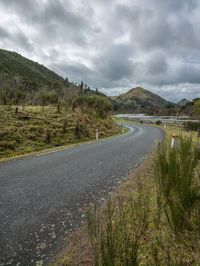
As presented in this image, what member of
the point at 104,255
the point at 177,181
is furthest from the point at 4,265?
the point at 177,181

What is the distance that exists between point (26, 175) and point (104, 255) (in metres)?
5.13

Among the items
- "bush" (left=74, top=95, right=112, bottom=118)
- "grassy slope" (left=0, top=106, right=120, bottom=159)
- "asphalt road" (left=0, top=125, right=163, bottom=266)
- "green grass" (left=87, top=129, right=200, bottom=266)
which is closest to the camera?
"green grass" (left=87, top=129, right=200, bottom=266)

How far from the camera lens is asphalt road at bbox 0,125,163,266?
292 cm

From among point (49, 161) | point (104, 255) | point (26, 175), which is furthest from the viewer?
point (49, 161)

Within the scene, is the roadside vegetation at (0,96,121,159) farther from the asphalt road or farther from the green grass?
the green grass

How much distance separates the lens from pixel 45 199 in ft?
15.0

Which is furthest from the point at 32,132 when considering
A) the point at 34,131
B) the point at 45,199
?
the point at 45,199

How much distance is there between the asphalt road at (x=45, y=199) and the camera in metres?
2.92

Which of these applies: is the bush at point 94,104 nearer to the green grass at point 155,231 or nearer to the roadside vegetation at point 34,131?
the roadside vegetation at point 34,131

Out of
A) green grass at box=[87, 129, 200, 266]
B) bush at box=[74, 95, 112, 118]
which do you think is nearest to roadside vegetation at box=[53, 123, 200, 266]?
green grass at box=[87, 129, 200, 266]

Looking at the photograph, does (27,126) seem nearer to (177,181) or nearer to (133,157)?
(133,157)

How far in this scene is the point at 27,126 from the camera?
16.6 m

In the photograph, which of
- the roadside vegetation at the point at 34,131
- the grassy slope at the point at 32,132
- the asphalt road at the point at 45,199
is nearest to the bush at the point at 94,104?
the roadside vegetation at the point at 34,131

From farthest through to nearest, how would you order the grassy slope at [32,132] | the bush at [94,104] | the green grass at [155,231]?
1. the bush at [94,104]
2. the grassy slope at [32,132]
3. the green grass at [155,231]
